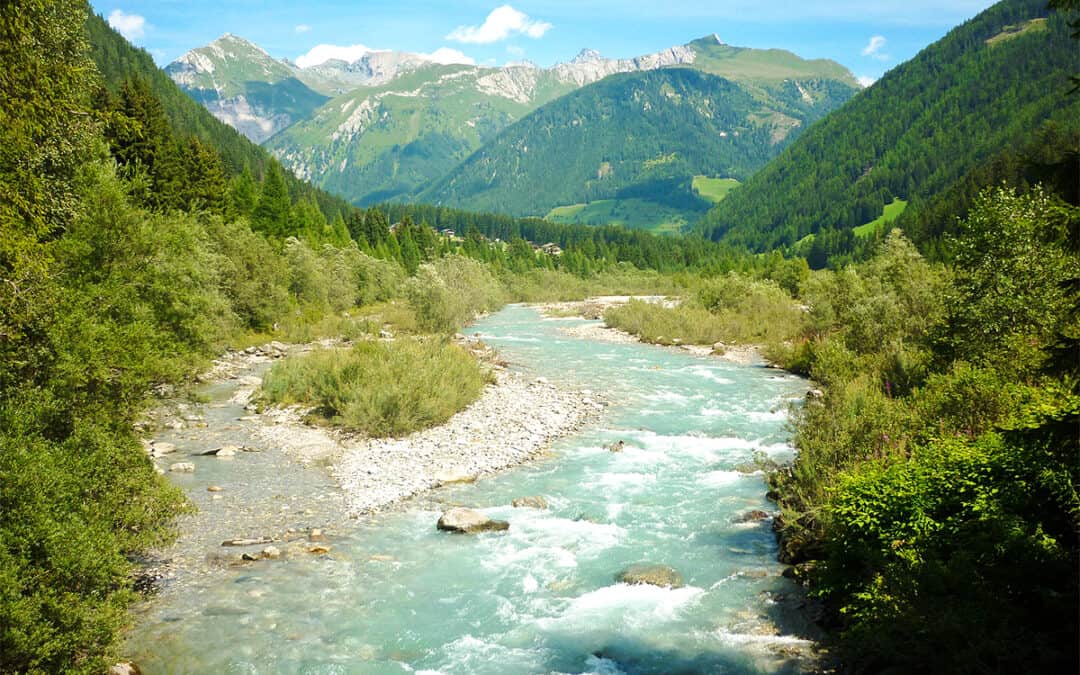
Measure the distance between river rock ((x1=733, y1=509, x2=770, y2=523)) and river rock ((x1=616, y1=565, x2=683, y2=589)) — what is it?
3.27 m

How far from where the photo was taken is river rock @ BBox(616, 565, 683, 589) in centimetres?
1302

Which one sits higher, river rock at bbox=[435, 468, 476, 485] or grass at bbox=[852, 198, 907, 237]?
grass at bbox=[852, 198, 907, 237]

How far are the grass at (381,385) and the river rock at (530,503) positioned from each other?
25.2ft

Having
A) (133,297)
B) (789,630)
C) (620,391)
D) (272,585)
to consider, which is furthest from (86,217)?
(620,391)

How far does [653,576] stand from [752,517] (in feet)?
13.7

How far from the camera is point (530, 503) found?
57.2 feet

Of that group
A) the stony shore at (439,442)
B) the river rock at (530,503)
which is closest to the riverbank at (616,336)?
the stony shore at (439,442)

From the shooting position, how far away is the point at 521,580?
13.5 meters

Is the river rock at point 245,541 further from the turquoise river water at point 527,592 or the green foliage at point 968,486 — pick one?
the green foliage at point 968,486

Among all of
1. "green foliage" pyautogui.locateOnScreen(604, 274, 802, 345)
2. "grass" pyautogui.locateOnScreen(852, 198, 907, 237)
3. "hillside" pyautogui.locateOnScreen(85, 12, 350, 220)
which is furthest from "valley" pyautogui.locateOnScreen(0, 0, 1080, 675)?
"grass" pyautogui.locateOnScreen(852, 198, 907, 237)

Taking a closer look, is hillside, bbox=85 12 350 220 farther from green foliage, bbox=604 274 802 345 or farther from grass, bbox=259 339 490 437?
grass, bbox=259 339 490 437

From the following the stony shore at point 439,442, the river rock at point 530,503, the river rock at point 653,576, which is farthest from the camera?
the stony shore at point 439,442

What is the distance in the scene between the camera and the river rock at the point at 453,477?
1923cm

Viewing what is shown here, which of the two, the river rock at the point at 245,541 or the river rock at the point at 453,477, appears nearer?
the river rock at the point at 245,541
